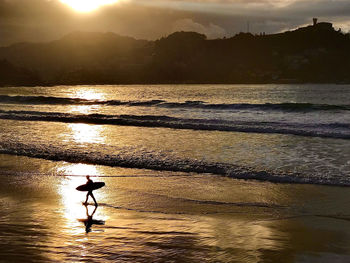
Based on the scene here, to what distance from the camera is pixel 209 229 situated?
7465 millimetres

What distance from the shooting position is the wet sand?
636 cm

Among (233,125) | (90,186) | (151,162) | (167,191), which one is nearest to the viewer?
(90,186)

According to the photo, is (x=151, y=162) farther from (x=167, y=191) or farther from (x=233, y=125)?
(x=233, y=125)

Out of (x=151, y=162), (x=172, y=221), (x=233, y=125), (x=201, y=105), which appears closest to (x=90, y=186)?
(x=172, y=221)

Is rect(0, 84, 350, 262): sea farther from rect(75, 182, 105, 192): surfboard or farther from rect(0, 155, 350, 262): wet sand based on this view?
rect(75, 182, 105, 192): surfboard

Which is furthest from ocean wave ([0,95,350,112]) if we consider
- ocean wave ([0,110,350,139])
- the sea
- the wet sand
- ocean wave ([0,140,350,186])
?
the wet sand

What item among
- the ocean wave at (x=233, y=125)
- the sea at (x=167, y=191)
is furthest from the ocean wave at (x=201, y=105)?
A: the sea at (x=167, y=191)

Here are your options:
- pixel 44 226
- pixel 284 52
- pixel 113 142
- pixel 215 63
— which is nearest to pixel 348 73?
pixel 284 52

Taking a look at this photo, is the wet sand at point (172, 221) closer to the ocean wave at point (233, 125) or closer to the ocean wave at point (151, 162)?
the ocean wave at point (151, 162)

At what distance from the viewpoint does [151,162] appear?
13.8m

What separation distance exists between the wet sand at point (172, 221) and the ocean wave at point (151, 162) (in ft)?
2.00

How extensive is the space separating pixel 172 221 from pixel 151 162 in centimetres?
595

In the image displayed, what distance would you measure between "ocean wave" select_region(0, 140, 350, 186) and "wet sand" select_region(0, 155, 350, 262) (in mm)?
609

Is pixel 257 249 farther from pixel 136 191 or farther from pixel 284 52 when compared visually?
pixel 284 52
